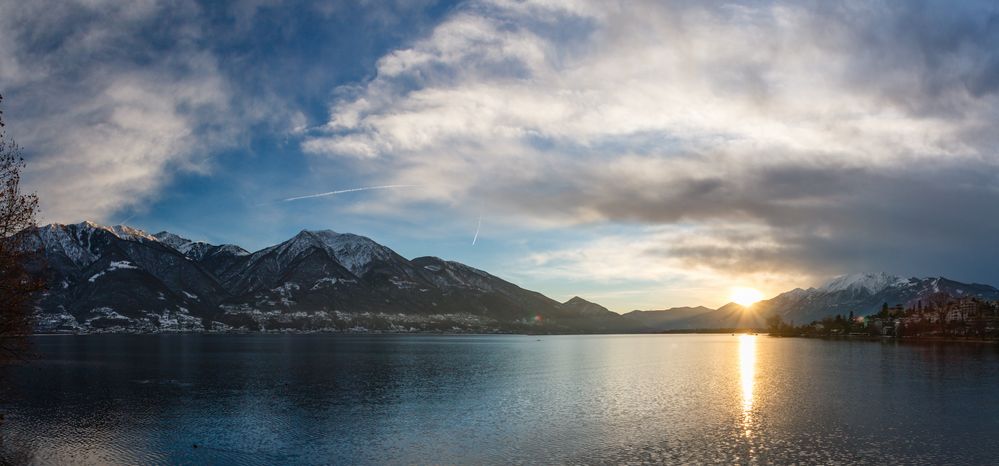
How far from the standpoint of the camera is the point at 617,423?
252ft

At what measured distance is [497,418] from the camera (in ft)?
265

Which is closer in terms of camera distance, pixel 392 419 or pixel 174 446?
pixel 174 446

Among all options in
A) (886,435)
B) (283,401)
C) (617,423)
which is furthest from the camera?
(283,401)

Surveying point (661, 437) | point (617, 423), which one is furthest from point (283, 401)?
point (661, 437)

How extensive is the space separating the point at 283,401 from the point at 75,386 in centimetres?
5391

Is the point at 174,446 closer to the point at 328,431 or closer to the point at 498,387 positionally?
the point at 328,431

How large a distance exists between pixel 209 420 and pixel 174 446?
16.3 metres

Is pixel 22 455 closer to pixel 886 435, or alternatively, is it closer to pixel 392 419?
pixel 392 419

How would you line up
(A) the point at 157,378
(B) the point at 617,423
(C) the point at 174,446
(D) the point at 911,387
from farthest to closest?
1. (A) the point at 157,378
2. (D) the point at 911,387
3. (B) the point at 617,423
4. (C) the point at 174,446

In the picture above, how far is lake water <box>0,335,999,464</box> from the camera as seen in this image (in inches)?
2373

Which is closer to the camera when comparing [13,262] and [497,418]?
[13,262]

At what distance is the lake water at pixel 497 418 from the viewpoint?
60.3m

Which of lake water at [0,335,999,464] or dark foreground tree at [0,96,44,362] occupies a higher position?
dark foreground tree at [0,96,44,362]

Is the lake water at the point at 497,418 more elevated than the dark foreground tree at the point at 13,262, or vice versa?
the dark foreground tree at the point at 13,262
